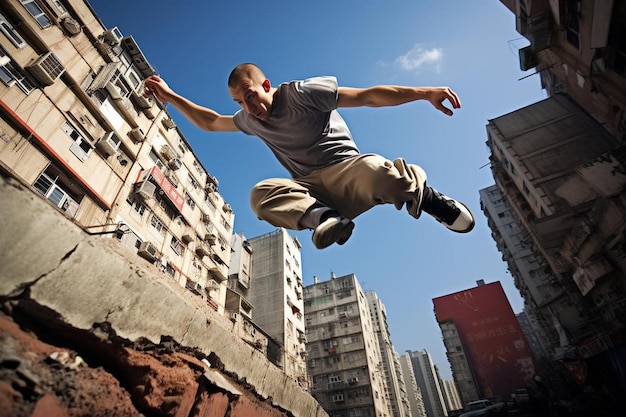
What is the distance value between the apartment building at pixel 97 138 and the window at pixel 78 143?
0.16ft

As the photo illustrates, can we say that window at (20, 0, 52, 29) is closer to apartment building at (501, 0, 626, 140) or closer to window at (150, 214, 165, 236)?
window at (150, 214, 165, 236)

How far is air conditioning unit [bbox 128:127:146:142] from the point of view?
17062 mm

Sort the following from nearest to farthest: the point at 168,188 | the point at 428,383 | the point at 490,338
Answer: the point at 168,188, the point at 490,338, the point at 428,383

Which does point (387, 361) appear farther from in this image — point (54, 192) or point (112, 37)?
point (112, 37)

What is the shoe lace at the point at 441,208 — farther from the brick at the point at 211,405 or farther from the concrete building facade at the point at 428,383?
the concrete building facade at the point at 428,383

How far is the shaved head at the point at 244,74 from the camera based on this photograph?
262cm

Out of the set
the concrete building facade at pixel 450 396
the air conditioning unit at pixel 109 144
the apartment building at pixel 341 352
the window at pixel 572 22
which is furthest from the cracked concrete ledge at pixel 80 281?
the concrete building facade at pixel 450 396

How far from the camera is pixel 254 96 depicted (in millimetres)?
2639

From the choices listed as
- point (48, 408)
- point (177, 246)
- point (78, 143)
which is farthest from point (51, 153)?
point (48, 408)

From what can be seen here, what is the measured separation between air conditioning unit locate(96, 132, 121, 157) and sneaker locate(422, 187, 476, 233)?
55.2ft

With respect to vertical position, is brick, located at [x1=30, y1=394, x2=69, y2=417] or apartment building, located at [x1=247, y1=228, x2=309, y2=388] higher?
apartment building, located at [x1=247, y1=228, x2=309, y2=388]

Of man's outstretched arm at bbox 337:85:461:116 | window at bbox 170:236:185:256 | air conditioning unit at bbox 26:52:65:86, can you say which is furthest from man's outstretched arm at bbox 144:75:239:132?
window at bbox 170:236:185:256

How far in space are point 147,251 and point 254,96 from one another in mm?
15519

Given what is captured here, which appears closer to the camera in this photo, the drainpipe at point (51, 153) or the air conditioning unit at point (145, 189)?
the drainpipe at point (51, 153)
